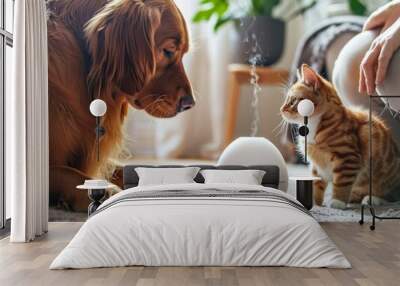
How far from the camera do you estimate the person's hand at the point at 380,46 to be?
5787 mm

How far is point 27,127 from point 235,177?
6.36 feet

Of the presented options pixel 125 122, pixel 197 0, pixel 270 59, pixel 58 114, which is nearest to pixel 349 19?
pixel 270 59

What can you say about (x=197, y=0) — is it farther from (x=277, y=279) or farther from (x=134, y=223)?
(x=277, y=279)

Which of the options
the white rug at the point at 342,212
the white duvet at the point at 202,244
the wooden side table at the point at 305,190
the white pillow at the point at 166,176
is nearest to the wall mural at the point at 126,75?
the white rug at the point at 342,212

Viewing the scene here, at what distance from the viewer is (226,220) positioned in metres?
4.24

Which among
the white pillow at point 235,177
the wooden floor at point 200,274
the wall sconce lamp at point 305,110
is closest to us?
the wooden floor at point 200,274

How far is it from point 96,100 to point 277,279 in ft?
11.2

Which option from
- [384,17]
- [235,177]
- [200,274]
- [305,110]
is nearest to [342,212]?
[305,110]

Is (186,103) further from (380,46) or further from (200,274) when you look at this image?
(200,274)

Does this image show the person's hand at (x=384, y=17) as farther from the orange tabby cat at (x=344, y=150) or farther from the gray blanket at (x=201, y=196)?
the gray blanket at (x=201, y=196)

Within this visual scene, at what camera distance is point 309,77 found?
6.84 meters

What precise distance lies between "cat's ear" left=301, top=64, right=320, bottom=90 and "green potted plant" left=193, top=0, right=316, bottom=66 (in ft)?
1.01

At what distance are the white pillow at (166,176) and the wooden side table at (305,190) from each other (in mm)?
1046

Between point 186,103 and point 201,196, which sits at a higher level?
point 186,103
